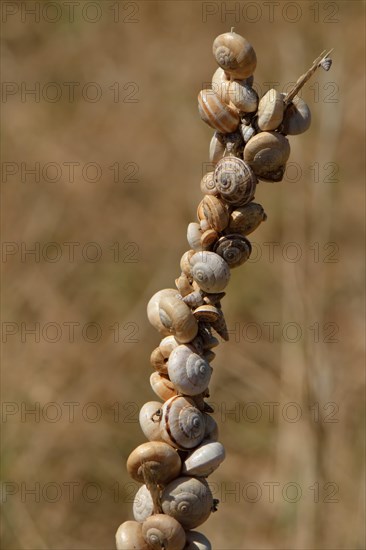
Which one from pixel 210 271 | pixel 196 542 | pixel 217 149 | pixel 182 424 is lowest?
pixel 196 542

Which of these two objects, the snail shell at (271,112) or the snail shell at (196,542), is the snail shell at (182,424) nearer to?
the snail shell at (196,542)

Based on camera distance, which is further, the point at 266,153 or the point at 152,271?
the point at 152,271

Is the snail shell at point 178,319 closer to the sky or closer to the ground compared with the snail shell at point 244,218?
closer to the ground

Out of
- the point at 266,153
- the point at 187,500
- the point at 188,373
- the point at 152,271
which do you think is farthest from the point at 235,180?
the point at 152,271

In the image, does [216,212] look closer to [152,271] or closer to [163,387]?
[163,387]

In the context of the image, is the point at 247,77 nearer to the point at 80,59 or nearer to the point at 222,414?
the point at 222,414

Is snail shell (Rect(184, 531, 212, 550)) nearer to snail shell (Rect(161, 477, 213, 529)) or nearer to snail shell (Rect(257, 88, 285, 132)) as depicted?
snail shell (Rect(161, 477, 213, 529))

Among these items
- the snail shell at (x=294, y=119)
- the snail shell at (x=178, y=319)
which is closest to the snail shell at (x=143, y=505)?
the snail shell at (x=178, y=319)
